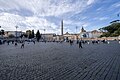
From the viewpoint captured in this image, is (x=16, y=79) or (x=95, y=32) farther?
(x=95, y=32)

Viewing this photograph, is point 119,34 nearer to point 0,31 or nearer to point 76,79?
point 0,31

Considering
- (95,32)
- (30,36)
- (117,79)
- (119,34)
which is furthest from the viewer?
(95,32)

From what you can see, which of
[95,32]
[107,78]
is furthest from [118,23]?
[107,78]

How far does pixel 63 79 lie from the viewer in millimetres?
7328

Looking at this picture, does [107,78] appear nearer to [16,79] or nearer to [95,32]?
[16,79]

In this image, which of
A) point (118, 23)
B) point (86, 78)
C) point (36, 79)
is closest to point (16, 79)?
point (36, 79)

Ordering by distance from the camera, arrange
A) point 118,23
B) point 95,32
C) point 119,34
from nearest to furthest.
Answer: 1. point 119,34
2. point 118,23
3. point 95,32

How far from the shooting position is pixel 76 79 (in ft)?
23.9

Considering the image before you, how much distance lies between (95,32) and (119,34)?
6471 cm

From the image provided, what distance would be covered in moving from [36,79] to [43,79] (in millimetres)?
298

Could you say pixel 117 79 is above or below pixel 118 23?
below

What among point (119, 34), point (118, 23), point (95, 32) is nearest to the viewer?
point (119, 34)

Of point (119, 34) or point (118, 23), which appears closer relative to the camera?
point (119, 34)

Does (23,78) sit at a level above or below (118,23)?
below
